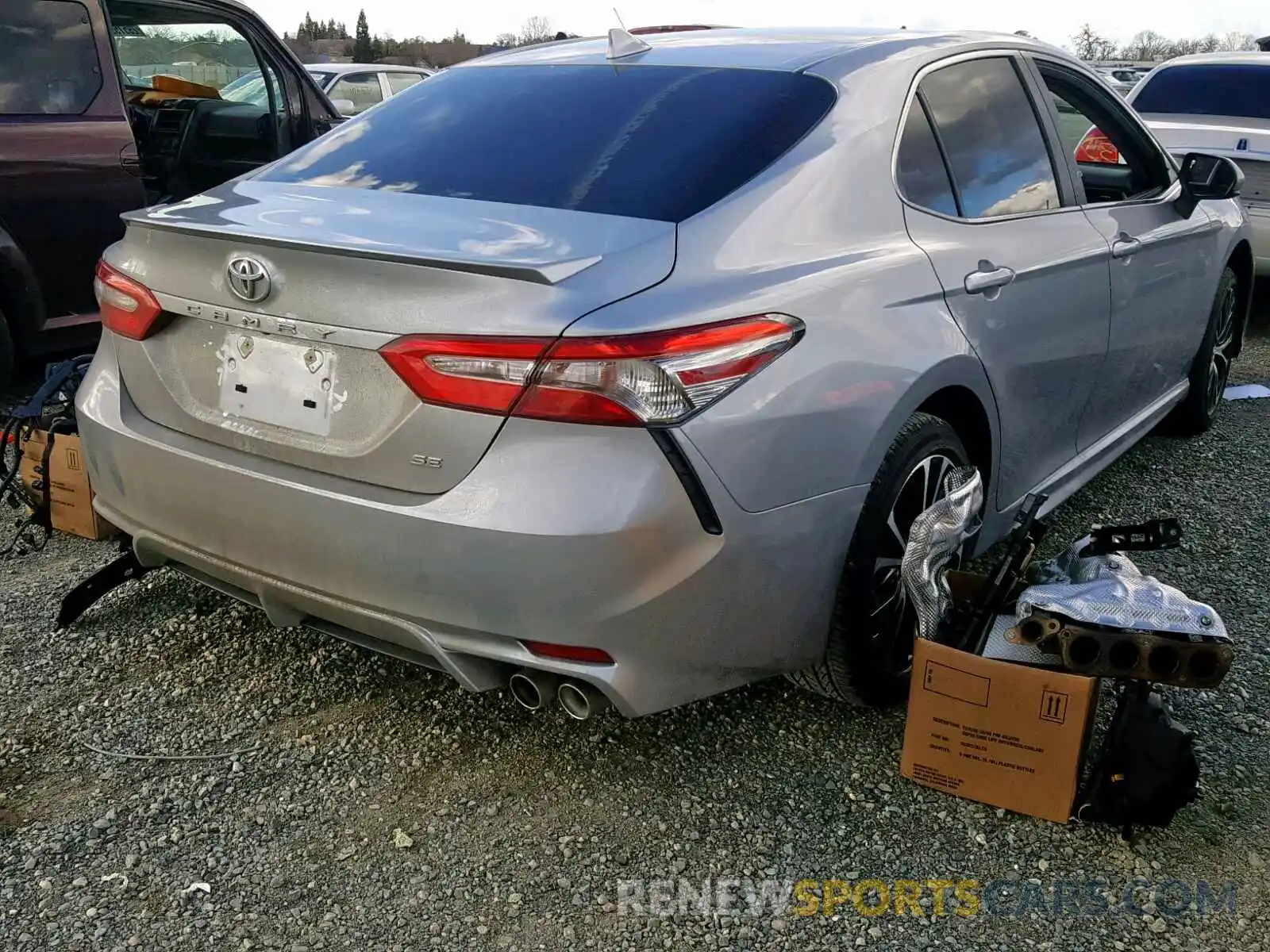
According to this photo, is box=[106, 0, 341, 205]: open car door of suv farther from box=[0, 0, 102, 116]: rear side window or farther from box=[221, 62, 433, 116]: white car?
box=[221, 62, 433, 116]: white car

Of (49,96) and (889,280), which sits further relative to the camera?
(49,96)

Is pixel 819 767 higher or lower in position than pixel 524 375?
lower

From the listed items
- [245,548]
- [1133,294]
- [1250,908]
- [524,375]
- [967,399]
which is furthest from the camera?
[1133,294]

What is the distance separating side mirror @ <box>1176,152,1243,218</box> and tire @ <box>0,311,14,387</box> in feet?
14.4

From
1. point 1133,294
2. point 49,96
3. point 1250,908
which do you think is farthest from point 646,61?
point 49,96

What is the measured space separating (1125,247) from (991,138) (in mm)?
713

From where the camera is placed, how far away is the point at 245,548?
8.11ft

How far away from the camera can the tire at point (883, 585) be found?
2562 millimetres

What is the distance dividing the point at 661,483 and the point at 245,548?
899mm

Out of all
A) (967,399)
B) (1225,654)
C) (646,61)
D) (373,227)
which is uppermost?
(646,61)

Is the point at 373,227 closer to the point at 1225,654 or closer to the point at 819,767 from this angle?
the point at 819,767

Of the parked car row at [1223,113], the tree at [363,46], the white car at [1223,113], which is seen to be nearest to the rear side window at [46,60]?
the parked car row at [1223,113]

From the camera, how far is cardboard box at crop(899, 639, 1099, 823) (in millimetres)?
2432

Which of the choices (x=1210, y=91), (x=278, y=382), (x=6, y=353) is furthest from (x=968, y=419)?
(x=1210, y=91)
